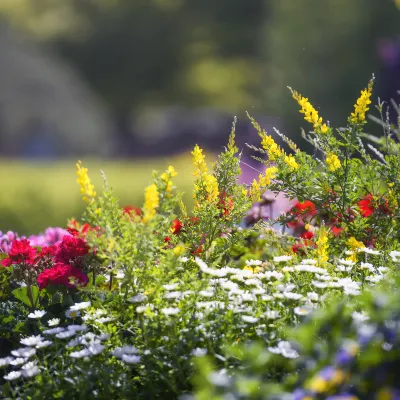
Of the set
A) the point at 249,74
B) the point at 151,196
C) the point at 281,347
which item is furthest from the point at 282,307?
the point at 249,74

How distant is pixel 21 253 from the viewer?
3.21 metres

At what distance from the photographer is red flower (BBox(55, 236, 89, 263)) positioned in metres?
3.13

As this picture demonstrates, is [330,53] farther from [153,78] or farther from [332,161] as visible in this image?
[153,78]

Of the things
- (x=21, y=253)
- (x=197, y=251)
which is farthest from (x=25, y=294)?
(x=197, y=251)

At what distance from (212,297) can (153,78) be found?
29992 millimetres

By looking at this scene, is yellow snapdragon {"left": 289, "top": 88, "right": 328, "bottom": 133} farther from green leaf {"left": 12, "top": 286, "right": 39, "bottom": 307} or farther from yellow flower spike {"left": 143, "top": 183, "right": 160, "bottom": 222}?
green leaf {"left": 12, "top": 286, "right": 39, "bottom": 307}

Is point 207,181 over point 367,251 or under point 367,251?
over

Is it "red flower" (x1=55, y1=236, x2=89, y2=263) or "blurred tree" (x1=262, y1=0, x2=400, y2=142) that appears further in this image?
"blurred tree" (x1=262, y1=0, x2=400, y2=142)

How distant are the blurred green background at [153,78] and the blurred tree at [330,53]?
3 cm

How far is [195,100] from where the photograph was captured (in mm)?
32344

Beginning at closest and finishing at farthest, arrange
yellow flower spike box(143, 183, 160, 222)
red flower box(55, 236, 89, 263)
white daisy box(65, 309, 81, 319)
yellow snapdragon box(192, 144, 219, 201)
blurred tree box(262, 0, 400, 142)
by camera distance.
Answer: yellow flower spike box(143, 183, 160, 222) < white daisy box(65, 309, 81, 319) < red flower box(55, 236, 89, 263) < yellow snapdragon box(192, 144, 219, 201) < blurred tree box(262, 0, 400, 142)

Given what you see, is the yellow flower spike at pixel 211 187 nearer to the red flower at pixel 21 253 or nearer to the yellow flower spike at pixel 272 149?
the yellow flower spike at pixel 272 149

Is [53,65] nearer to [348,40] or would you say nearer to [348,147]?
[348,40]

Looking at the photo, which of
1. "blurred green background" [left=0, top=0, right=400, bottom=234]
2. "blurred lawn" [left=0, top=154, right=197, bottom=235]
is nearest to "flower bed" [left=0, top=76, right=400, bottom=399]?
"blurred lawn" [left=0, top=154, right=197, bottom=235]
